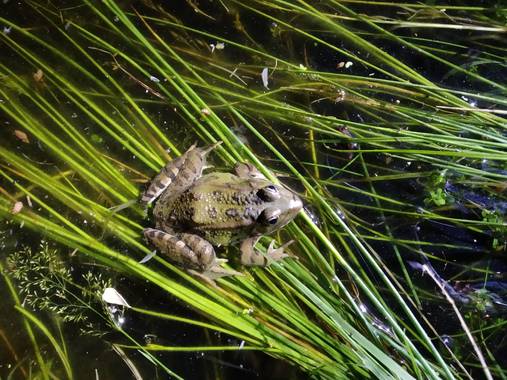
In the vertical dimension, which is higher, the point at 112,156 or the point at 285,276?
the point at 112,156

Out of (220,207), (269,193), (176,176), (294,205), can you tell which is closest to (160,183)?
(176,176)

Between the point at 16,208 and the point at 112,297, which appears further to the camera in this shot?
the point at 16,208

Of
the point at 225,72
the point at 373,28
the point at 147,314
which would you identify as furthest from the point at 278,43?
the point at 147,314

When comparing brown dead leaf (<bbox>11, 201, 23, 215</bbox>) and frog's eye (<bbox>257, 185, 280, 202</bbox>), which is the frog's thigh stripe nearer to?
frog's eye (<bbox>257, 185, 280, 202</bbox>)

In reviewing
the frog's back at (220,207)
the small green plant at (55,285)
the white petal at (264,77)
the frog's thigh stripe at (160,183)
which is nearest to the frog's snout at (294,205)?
the frog's back at (220,207)

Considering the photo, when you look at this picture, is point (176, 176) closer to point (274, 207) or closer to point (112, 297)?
point (274, 207)

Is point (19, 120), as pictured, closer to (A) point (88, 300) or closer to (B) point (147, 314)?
(A) point (88, 300)

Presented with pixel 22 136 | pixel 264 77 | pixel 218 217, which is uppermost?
pixel 22 136

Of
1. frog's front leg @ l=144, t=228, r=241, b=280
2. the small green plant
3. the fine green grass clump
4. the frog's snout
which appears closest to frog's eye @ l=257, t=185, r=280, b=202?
the frog's snout
